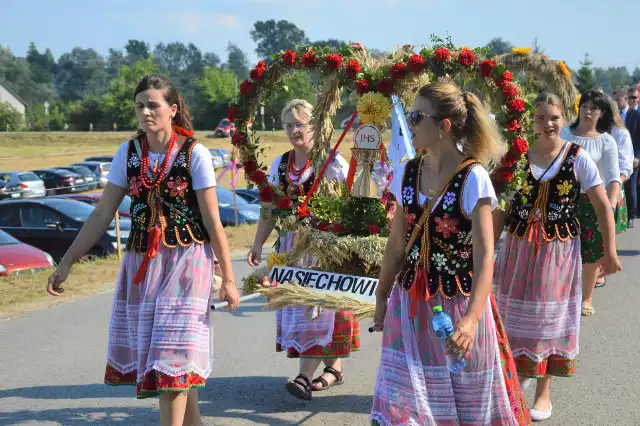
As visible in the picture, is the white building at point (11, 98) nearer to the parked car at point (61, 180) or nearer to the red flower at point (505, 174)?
the parked car at point (61, 180)

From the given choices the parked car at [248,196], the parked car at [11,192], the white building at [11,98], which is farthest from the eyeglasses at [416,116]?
the white building at [11,98]

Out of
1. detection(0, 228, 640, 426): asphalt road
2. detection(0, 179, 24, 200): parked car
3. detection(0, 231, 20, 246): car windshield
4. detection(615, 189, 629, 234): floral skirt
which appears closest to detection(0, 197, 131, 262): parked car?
detection(0, 231, 20, 246): car windshield

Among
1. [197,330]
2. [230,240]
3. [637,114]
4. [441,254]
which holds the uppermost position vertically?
[637,114]

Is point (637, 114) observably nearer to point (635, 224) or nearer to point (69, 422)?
point (635, 224)

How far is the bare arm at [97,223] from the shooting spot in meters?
3.98

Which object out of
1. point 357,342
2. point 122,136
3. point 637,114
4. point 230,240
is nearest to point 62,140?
point 122,136

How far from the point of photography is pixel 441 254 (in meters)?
3.27

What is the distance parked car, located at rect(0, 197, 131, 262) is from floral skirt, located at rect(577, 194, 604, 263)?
8118mm

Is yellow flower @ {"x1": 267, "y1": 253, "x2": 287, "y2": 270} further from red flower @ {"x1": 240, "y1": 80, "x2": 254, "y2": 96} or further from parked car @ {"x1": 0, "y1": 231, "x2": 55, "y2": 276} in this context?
parked car @ {"x1": 0, "y1": 231, "x2": 55, "y2": 276}

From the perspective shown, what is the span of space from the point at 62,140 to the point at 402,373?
6139 centimetres

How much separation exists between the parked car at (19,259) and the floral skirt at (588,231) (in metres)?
7.33

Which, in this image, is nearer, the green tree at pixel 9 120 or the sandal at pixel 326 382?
the sandal at pixel 326 382

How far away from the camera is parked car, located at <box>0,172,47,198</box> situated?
27625mm

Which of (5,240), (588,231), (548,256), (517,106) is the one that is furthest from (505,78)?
(5,240)
